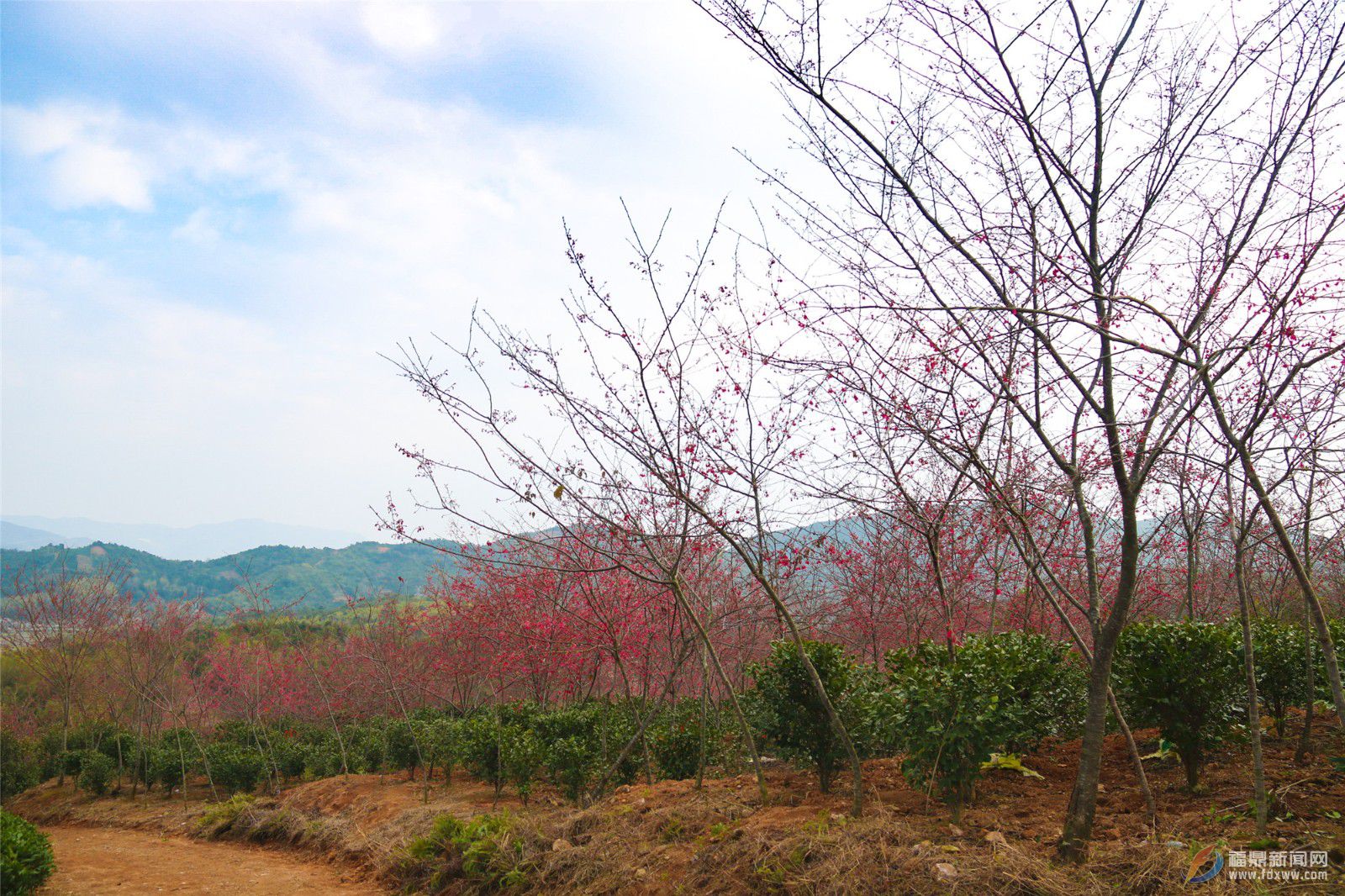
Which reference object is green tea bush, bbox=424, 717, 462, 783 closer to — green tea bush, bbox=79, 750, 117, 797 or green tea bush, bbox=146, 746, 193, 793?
green tea bush, bbox=146, 746, 193, 793

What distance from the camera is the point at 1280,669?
560 cm

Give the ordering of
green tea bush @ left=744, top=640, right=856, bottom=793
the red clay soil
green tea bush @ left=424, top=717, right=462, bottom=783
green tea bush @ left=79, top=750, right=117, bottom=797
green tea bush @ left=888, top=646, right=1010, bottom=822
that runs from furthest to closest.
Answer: green tea bush @ left=79, top=750, right=117, bottom=797, green tea bush @ left=424, top=717, right=462, bottom=783, green tea bush @ left=744, top=640, right=856, bottom=793, green tea bush @ left=888, top=646, right=1010, bottom=822, the red clay soil

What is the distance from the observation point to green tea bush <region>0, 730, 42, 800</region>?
15.1 m

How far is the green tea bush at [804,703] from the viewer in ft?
18.1

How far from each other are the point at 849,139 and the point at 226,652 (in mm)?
19382

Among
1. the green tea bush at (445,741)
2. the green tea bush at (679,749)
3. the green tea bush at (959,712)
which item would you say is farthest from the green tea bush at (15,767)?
the green tea bush at (959,712)

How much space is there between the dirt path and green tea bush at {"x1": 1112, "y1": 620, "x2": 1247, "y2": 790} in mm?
6126

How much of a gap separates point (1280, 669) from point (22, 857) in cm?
1017

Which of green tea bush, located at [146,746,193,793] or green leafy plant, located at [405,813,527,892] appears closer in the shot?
green leafy plant, located at [405,813,527,892]

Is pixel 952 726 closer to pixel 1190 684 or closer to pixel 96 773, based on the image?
pixel 1190 684

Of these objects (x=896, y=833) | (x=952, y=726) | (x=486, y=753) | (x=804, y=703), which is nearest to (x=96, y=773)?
(x=486, y=753)

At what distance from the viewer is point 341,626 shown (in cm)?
1744

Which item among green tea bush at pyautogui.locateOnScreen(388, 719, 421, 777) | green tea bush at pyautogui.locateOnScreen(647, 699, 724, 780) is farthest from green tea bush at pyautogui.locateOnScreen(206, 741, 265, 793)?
green tea bush at pyautogui.locateOnScreen(647, 699, 724, 780)

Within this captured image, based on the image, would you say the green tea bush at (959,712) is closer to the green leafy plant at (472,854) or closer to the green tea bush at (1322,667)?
the green tea bush at (1322,667)
